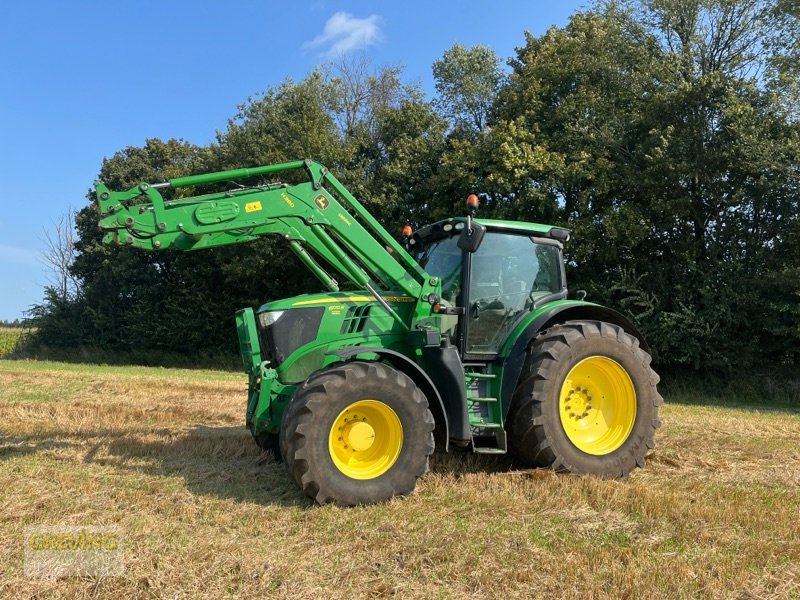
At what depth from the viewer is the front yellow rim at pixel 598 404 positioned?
5.68 meters

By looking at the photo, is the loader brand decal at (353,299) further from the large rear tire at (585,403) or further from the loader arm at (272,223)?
the large rear tire at (585,403)

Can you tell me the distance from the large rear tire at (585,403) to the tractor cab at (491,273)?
0.42 meters

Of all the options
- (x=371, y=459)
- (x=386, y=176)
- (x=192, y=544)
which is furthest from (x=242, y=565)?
(x=386, y=176)

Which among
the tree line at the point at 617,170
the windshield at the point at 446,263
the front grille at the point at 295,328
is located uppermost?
the tree line at the point at 617,170

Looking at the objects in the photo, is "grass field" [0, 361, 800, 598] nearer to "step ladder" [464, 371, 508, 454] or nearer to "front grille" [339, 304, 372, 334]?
"step ladder" [464, 371, 508, 454]

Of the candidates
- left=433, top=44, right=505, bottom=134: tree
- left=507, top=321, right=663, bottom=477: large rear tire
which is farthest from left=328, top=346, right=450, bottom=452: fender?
left=433, top=44, right=505, bottom=134: tree

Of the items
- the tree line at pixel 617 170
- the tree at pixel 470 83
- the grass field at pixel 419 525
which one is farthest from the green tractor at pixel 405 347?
the tree at pixel 470 83

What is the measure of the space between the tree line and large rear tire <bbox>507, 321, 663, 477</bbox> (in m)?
10.2

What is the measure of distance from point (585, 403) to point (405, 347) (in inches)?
70.4

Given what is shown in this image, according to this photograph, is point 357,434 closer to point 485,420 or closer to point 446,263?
point 485,420

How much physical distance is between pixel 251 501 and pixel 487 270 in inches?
113

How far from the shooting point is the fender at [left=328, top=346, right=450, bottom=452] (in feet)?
16.1

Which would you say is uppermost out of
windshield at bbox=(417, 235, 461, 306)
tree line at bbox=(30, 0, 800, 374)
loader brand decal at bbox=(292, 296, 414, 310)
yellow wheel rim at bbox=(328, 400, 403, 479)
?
tree line at bbox=(30, 0, 800, 374)

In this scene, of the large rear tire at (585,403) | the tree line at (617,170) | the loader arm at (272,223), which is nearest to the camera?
the loader arm at (272,223)
